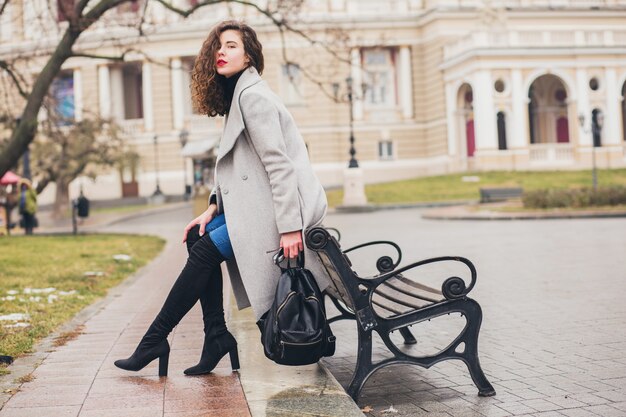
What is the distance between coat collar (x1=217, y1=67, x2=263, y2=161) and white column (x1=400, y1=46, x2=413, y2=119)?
49.3m

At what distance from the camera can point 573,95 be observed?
150 feet

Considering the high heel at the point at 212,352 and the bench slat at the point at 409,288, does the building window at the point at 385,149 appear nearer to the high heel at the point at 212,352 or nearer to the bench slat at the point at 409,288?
the bench slat at the point at 409,288

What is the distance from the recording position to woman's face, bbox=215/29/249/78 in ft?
16.4

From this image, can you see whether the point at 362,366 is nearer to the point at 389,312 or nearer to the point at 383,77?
the point at 389,312

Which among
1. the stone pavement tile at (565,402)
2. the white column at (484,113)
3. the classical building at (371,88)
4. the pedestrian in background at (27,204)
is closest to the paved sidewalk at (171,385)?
the stone pavement tile at (565,402)

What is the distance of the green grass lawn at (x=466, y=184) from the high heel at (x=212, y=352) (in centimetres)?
3004

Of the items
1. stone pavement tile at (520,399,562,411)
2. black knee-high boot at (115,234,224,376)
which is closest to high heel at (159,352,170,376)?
black knee-high boot at (115,234,224,376)

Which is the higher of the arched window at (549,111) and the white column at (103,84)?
the white column at (103,84)

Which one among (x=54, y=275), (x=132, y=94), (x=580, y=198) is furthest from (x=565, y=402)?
(x=132, y=94)

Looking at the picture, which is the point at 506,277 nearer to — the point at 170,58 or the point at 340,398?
the point at 340,398

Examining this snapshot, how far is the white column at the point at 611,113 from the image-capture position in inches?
1769

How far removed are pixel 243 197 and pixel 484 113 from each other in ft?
135

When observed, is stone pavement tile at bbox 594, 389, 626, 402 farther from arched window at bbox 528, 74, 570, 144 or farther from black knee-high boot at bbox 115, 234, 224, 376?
arched window at bbox 528, 74, 570, 144

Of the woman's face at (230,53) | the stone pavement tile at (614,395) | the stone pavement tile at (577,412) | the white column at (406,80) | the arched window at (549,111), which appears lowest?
the stone pavement tile at (577,412)
